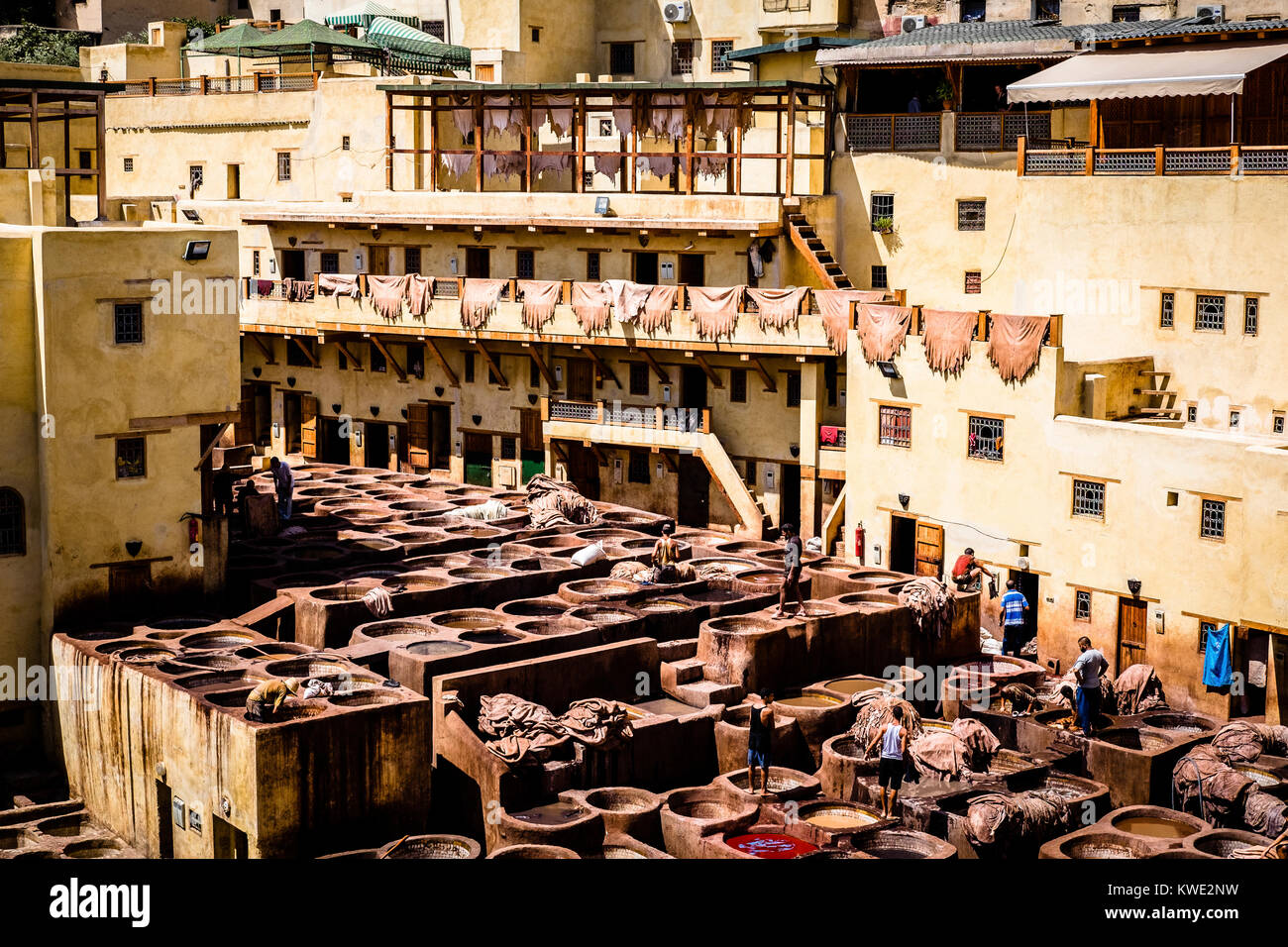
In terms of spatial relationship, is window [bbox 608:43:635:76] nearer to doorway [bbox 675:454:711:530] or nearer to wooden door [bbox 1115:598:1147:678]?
doorway [bbox 675:454:711:530]

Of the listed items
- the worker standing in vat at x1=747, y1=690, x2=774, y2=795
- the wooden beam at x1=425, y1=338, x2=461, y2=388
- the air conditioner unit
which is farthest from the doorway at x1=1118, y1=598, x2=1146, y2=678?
the air conditioner unit

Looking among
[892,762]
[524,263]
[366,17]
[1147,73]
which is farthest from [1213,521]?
[366,17]

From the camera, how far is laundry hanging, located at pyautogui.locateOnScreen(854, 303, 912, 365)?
41062mm

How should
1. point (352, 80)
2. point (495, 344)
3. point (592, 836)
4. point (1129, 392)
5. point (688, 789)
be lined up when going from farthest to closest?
point (352, 80)
point (495, 344)
point (1129, 392)
point (688, 789)
point (592, 836)

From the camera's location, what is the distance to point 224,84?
61.8 metres

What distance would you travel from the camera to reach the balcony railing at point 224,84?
57.8m

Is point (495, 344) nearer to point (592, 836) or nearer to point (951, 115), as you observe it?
point (951, 115)

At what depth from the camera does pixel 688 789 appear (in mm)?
28891

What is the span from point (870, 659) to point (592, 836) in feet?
34.9

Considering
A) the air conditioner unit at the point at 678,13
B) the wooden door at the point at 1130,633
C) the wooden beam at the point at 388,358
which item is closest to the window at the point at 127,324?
the wooden beam at the point at 388,358

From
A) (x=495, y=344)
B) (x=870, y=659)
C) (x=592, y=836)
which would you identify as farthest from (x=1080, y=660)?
(x=495, y=344)

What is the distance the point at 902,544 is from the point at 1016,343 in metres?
6.31

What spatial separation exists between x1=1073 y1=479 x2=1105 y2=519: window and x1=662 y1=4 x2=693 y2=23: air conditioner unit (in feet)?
87.7

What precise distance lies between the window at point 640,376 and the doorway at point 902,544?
10.1 meters
